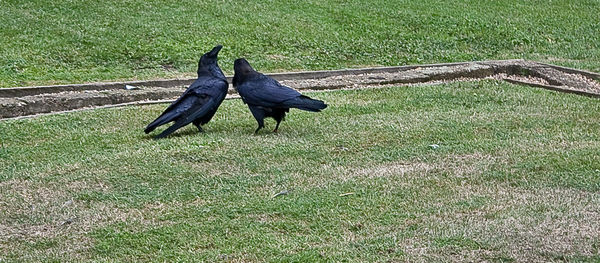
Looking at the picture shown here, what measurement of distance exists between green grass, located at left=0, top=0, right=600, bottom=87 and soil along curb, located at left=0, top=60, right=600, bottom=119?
0.95 meters

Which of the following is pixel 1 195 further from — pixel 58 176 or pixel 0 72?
pixel 0 72

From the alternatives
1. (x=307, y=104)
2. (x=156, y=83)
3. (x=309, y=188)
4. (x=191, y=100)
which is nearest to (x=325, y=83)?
(x=156, y=83)

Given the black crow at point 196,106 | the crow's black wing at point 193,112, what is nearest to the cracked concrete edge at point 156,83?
the black crow at point 196,106

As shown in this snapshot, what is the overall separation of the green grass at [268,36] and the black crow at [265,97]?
430cm

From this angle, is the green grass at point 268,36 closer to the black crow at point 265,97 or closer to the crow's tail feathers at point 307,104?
the black crow at point 265,97

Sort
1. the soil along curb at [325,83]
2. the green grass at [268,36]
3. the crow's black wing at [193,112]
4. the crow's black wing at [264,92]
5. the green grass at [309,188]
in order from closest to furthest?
1. the green grass at [309,188]
2. the crow's black wing at [264,92]
3. the crow's black wing at [193,112]
4. the soil along curb at [325,83]
5. the green grass at [268,36]

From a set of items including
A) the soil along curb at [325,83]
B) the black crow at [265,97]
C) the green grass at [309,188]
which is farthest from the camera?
the soil along curb at [325,83]

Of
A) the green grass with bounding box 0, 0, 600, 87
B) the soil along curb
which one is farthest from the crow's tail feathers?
the green grass with bounding box 0, 0, 600, 87

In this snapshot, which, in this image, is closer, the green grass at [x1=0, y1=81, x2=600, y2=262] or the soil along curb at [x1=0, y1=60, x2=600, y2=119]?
the green grass at [x1=0, y1=81, x2=600, y2=262]

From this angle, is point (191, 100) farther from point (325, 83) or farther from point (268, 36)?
point (268, 36)

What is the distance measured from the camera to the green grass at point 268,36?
42.8 ft

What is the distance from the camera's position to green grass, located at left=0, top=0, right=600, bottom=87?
42.8 ft

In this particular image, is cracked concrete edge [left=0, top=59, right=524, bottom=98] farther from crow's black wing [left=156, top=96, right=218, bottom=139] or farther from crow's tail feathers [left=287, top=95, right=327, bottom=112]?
crow's tail feathers [left=287, top=95, right=327, bottom=112]

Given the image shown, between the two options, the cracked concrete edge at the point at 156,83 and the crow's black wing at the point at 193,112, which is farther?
the cracked concrete edge at the point at 156,83
